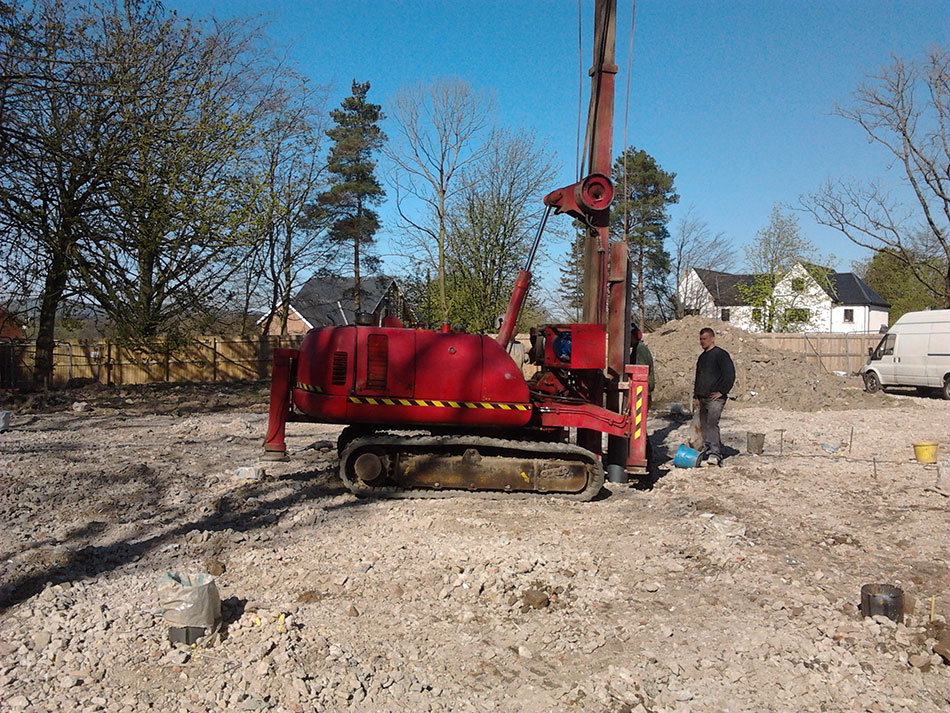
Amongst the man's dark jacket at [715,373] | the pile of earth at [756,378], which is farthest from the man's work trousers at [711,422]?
the pile of earth at [756,378]

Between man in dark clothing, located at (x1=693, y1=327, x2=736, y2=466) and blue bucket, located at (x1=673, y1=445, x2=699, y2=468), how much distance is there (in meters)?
0.21

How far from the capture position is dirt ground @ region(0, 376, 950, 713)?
12.2 ft

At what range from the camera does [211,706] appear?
351 cm

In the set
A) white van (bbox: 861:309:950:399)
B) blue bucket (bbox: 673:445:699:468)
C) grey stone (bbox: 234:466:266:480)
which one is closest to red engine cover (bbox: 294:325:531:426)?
grey stone (bbox: 234:466:266:480)

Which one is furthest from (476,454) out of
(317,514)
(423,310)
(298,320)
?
(298,320)

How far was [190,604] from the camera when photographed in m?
4.09

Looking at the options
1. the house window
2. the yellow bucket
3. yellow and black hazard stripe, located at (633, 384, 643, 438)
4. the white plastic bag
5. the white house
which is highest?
the white house

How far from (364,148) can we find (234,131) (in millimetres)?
20957

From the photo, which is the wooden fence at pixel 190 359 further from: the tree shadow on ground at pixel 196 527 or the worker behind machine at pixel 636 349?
the tree shadow on ground at pixel 196 527

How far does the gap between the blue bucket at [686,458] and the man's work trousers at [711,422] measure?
0.20 m

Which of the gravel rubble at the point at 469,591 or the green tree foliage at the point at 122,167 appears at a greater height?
the green tree foliage at the point at 122,167

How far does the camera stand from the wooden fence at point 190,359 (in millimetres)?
21219

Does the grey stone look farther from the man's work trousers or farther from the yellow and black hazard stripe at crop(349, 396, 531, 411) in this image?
the man's work trousers

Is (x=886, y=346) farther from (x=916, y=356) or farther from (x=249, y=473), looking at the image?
(x=249, y=473)
